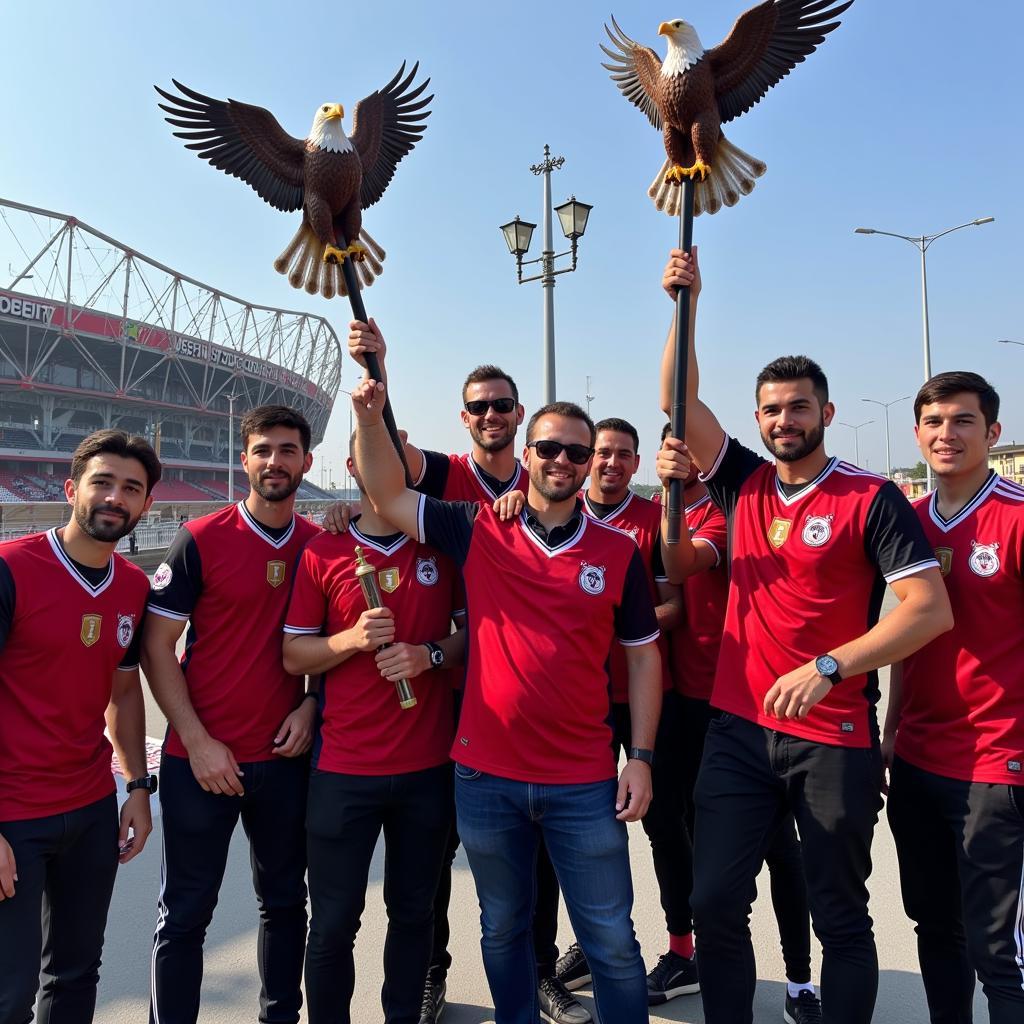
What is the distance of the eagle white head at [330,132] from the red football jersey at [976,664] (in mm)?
2445

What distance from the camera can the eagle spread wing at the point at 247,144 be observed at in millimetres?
2463

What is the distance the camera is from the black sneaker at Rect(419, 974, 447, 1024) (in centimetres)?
274

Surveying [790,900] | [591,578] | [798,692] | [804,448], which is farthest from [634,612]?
[790,900]

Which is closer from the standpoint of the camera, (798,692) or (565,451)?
(798,692)

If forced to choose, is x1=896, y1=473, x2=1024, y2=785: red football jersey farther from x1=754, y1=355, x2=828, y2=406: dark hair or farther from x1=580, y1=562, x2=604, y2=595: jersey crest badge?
x1=580, y1=562, x2=604, y2=595: jersey crest badge

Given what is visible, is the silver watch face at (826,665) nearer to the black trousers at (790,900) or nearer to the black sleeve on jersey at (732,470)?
the black trousers at (790,900)

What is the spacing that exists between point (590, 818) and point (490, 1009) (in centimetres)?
115

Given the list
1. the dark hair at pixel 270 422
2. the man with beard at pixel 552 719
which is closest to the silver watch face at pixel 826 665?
the man with beard at pixel 552 719

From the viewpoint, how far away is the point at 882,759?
245cm

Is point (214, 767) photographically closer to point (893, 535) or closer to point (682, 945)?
point (682, 945)

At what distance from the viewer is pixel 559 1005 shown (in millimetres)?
2846

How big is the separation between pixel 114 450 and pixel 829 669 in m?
2.39

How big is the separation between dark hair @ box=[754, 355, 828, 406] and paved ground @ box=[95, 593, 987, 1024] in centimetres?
231

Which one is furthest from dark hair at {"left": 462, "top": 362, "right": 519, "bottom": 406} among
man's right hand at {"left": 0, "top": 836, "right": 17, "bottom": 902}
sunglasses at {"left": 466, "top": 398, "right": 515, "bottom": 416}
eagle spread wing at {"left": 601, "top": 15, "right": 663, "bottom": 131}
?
man's right hand at {"left": 0, "top": 836, "right": 17, "bottom": 902}
